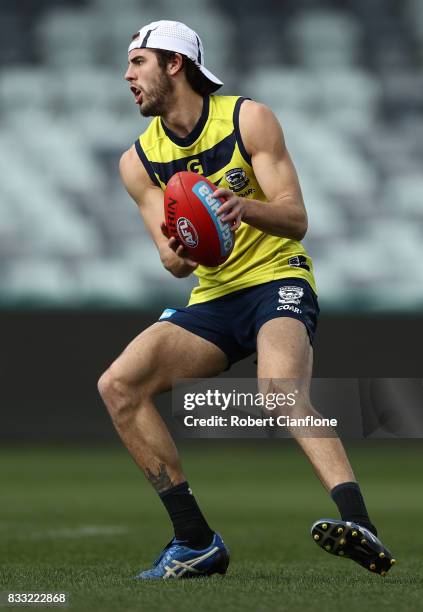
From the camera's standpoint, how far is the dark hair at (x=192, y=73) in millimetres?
5016

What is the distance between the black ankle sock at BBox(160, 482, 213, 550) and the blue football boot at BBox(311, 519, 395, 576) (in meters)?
0.79

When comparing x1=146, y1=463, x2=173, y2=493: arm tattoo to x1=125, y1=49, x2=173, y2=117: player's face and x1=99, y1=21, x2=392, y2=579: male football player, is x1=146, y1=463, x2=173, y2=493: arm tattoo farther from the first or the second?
x1=125, y1=49, x2=173, y2=117: player's face

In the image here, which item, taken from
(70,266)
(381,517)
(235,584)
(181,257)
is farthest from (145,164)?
(70,266)

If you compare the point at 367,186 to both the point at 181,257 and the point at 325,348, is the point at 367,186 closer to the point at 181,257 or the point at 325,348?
the point at 325,348

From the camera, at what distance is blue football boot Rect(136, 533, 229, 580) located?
4.77 metres

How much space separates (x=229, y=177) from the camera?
195 inches

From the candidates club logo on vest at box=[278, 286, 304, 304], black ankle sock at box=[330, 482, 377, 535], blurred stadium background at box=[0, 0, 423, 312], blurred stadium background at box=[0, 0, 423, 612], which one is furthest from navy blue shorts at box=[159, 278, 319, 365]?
blurred stadium background at box=[0, 0, 423, 312]

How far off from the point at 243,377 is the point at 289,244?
8.30 meters

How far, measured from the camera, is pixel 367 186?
15070 mm

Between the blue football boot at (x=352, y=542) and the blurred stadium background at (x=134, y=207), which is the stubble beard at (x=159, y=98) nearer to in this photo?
the blue football boot at (x=352, y=542)

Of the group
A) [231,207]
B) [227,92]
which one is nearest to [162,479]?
[231,207]

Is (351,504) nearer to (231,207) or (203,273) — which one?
(231,207)

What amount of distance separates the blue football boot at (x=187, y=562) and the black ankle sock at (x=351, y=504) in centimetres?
68

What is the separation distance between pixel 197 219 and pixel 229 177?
0.46 metres
